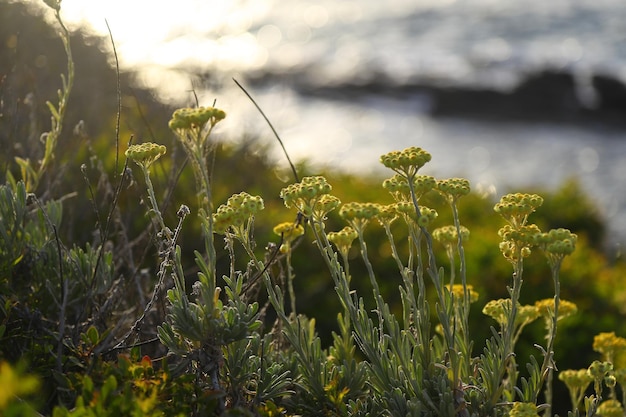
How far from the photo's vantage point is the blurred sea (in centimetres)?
1373

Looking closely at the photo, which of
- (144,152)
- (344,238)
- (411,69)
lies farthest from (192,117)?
(411,69)

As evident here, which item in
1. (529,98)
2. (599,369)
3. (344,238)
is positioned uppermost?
(344,238)

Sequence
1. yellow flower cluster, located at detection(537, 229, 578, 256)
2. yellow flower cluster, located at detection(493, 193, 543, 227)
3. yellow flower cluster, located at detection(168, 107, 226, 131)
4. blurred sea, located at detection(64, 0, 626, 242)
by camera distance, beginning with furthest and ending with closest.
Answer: blurred sea, located at detection(64, 0, 626, 242)
yellow flower cluster, located at detection(493, 193, 543, 227)
yellow flower cluster, located at detection(537, 229, 578, 256)
yellow flower cluster, located at detection(168, 107, 226, 131)

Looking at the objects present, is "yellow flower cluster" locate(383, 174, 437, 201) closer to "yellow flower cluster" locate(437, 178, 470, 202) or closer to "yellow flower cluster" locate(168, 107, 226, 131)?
"yellow flower cluster" locate(437, 178, 470, 202)

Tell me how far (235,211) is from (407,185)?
0.50 meters

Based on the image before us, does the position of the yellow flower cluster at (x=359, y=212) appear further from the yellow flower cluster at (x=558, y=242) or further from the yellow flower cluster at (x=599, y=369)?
the yellow flower cluster at (x=599, y=369)

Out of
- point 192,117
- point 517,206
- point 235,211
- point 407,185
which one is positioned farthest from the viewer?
point 407,185

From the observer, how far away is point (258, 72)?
23.4 m

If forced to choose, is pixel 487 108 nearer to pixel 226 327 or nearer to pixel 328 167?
pixel 328 167

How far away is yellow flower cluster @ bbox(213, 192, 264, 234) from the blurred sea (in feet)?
11.1

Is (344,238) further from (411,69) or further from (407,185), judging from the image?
(411,69)

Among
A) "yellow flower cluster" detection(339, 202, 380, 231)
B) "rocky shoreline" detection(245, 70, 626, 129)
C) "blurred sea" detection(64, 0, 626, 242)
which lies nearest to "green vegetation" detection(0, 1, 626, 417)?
"yellow flower cluster" detection(339, 202, 380, 231)

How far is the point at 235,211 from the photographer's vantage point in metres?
1.74

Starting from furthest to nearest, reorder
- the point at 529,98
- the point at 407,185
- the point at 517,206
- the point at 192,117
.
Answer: the point at 529,98
the point at 407,185
the point at 517,206
the point at 192,117
